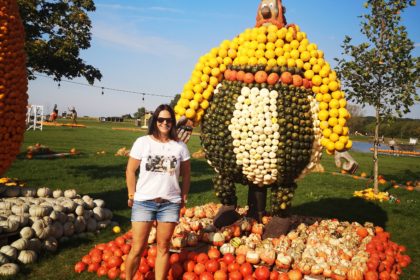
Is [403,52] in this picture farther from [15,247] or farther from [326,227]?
[15,247]

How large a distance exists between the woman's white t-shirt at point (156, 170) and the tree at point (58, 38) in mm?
6507

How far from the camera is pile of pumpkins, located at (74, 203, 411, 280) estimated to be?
4168 mm

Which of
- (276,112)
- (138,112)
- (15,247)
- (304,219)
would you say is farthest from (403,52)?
(138,112)

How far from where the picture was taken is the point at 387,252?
16.2 feet

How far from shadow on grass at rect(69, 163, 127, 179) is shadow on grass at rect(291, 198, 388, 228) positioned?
5.66 metres

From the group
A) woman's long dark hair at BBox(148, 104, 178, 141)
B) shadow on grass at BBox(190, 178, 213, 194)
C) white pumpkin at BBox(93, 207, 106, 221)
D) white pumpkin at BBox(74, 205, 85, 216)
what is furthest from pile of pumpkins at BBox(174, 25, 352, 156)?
shadow on grass at BBox(190, 178, 213, 194)

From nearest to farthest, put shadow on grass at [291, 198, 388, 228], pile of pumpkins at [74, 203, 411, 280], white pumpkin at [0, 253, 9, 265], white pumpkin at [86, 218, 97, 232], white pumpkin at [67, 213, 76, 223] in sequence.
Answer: pile of pumpkins at [74, 203, 411, 280] → white pumpkin at [0, 253, 9, 265] → white pumpkin at [67, 213, 76, 223] → white pumpkin at [86, 218, 97, 232] → shadow on grass at [291, 198, 388, 228]

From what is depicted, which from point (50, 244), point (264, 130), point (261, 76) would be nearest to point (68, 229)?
point (50, 244)

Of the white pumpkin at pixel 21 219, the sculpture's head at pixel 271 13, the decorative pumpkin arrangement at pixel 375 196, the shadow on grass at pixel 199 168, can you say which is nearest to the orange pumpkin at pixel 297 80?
the sculpture's head at pixel 271 13

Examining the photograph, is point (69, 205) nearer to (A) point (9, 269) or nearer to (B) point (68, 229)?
(B) point (68, 229)

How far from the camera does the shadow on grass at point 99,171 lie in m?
10.9

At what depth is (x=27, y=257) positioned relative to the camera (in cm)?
459

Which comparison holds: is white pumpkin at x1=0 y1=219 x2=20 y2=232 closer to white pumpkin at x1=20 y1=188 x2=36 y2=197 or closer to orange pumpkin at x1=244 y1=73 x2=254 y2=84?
white pumpkin at x1=20 y1=188 x2=36 y2=197

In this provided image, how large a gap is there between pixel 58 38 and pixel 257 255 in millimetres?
7976
